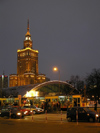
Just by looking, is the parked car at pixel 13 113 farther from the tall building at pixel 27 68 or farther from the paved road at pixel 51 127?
the tall building at pixel 27 68

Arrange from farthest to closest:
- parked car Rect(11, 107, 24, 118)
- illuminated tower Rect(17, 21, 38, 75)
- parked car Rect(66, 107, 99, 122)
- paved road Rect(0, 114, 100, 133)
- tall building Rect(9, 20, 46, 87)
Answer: illuminated tower Rect(17, 21, 38, 75), tall building Rect(9, 20, 46, 87), parked car Rect(11, 107, 24, 118), parked car Rect(66, 107, 99, 122), paved road Rect(0, 114, 100, 133)

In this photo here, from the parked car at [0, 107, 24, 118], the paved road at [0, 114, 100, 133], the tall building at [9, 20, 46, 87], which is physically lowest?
the paved road at [0, 114, 100, 133]

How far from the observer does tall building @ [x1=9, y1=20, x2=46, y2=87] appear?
485 feet

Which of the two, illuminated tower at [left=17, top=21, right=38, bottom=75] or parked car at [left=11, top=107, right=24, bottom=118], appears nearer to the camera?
parked car at [left=11, top=107, right=24, bottom=118]

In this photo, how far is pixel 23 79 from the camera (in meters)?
149

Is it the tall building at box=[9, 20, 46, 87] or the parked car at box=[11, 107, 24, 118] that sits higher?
the tall building at box=[9, 20, 46, 87]

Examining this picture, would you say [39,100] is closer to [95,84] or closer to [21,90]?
[95,84]

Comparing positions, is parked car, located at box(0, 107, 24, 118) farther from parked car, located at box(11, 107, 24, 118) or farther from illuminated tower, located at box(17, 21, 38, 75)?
illuminated tower, located at box(17, 21, 38, 75)

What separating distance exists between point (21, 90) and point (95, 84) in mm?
38760

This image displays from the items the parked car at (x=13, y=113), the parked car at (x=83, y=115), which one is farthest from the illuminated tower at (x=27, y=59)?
the parked car at (x=83, y=115)

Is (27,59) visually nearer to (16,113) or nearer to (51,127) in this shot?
(16,113)

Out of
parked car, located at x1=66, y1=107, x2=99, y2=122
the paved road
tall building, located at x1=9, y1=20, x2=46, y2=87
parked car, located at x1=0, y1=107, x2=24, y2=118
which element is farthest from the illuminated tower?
the paved road

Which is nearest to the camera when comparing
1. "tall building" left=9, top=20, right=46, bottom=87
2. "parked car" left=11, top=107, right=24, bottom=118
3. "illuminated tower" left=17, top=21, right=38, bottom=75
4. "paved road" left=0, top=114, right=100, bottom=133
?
"paved road" left=0, top=114, right=100, bottom=133

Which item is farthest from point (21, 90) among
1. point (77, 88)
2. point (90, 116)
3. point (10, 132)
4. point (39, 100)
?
point (10, 132)
